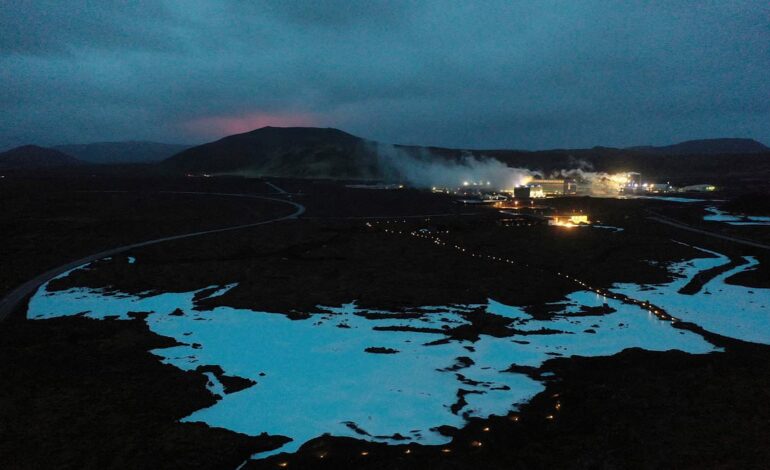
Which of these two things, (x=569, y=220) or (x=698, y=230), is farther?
(x=569, y=220)

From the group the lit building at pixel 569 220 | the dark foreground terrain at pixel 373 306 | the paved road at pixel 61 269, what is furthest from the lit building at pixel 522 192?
the paved road at pixel 61 269

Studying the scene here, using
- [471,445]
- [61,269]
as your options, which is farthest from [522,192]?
[471,445]

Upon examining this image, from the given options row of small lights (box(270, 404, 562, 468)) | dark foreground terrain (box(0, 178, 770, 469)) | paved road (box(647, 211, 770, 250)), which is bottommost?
row of small lights (box(270, 404, 562, 468))

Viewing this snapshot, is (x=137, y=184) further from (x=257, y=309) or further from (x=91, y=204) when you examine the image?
(x=257, y=309)

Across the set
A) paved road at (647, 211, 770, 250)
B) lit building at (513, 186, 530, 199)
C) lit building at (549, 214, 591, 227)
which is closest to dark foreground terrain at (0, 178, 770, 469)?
paved road at (647, 211, 770, 250)

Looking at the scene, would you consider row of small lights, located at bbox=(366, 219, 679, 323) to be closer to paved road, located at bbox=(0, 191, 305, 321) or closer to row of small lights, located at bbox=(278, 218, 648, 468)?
row of small lights, located at bbox=(278, 218, 648, 468)

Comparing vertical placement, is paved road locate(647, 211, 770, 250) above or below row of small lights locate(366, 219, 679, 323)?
above

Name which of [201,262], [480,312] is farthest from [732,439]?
[201,262]

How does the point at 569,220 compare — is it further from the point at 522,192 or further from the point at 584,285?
the point at 584,285
